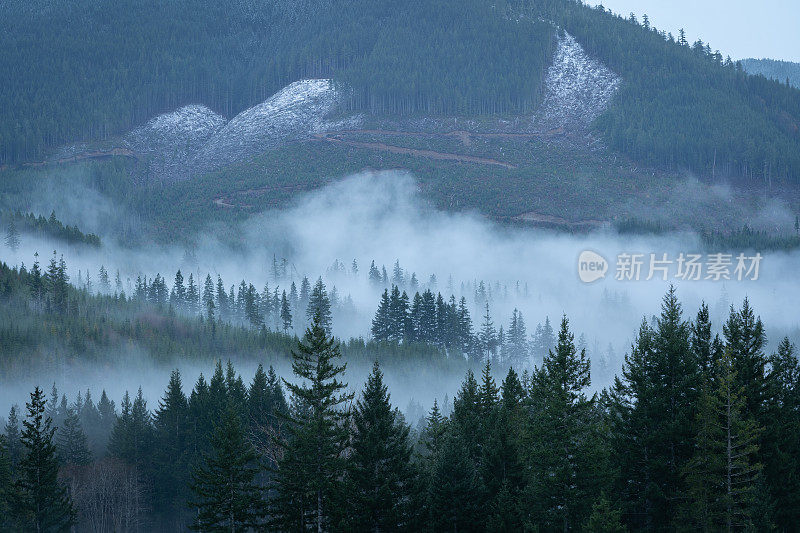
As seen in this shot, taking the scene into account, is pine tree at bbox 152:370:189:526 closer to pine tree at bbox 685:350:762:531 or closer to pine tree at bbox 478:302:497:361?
pine tree at bbox 685:350:762:531

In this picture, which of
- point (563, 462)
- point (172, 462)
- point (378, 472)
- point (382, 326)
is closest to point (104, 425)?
point (172, 462)

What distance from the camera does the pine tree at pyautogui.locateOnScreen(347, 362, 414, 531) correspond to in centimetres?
4669

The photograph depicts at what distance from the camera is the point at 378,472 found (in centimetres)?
4750

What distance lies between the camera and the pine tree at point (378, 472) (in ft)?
153

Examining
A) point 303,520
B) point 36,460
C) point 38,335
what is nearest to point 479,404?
point 303,520

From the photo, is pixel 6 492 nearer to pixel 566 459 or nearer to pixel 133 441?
pixel 133 441

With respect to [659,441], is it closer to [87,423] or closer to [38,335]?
[87,423]

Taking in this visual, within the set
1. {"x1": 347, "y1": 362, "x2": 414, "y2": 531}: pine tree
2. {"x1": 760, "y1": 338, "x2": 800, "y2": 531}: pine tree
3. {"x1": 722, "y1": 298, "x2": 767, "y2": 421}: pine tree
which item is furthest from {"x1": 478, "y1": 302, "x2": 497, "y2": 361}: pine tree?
{"x1": 347, "y1": 362, "x2": 414, "y2": 531}: pine tree

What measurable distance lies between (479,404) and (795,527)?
19697 millimetres

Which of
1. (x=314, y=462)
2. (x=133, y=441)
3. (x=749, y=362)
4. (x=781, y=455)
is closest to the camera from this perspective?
(x=314, y=462)

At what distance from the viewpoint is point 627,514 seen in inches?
1918

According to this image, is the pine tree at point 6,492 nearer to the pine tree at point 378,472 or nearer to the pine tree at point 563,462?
the pine tree at point 378,472

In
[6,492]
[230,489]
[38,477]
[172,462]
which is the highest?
[230,489]

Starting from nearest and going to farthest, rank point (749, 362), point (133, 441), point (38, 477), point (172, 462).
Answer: point (749, 362)
point (38, 477)
point (172, 462)
point (133, 441)
